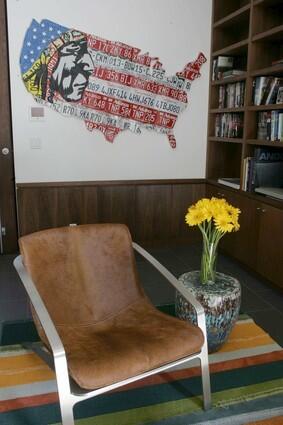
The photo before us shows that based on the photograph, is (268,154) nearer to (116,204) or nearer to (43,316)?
(116,204)

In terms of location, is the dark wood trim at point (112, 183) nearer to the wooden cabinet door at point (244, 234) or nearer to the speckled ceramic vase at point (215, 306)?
the wooden cabinet door at point (244, 234)

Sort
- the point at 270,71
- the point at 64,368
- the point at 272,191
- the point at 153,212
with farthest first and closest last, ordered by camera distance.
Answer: the point at 153,212 → the point at 272,191 → the point at 270,71 → the point at 64,368

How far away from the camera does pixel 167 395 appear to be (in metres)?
1.82

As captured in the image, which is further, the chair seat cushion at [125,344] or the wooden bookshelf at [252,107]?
the wooden bookshelf at [252,107]

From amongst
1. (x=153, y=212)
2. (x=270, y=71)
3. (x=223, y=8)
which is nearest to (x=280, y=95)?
(x=270, y=71)

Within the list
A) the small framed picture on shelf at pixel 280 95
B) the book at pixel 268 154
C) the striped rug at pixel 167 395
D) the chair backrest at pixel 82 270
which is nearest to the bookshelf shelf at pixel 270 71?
the small framed picture on shelf at pixel 280 95

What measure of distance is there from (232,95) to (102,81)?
1.17m

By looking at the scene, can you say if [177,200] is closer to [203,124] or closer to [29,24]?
[203,124]

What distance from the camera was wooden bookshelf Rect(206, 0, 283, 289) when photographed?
286cm

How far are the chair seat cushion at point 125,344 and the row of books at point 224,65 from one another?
8.36 ft

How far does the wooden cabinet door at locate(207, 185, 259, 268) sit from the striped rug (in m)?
1.10

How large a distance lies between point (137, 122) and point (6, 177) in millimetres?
1297

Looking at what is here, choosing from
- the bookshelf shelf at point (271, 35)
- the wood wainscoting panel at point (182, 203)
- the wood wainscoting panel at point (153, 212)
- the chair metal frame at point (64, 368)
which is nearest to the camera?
the chair metal frame at point (64, 368)

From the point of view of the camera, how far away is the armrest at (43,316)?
134cm
